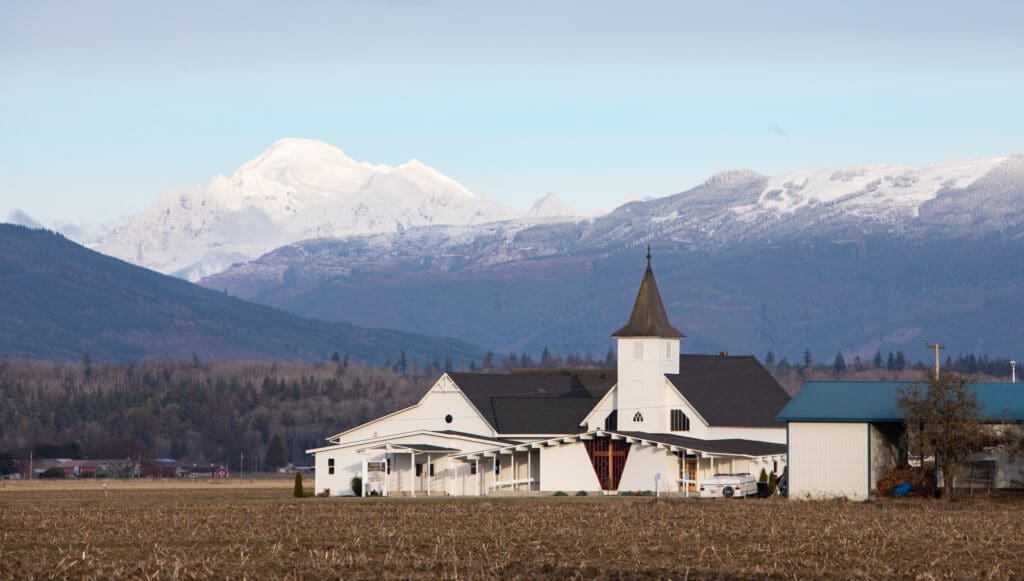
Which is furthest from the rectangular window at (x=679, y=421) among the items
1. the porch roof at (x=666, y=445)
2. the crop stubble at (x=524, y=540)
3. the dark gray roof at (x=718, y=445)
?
the crop stubble at (x=524, y=540)

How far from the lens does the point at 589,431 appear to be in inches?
3364

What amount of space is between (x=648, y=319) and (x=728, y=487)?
18.4 metres

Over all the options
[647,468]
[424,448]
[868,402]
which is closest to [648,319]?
[647,468]

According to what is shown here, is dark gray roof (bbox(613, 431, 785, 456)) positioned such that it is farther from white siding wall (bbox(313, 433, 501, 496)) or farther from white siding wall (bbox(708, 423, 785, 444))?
white siding wall (bbox(313, 433, 501, 496))

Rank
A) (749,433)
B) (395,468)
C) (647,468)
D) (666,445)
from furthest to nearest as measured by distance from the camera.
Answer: (749,433) < (395,468) < (647,468) < (666,445)

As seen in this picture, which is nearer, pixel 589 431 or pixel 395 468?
pixel 589 431

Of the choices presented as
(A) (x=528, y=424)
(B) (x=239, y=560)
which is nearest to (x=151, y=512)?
(B) (x=239, y=560)

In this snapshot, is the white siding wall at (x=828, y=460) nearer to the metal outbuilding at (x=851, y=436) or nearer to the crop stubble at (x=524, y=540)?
the metal outbuilding at (x=851, y=436)

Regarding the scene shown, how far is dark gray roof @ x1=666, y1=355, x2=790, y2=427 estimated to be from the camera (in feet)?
300

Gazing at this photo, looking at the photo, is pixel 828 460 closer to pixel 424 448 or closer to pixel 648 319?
pixel 648 319

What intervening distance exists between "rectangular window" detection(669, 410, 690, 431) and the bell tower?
0.94ft

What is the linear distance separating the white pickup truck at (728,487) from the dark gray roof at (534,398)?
17.9 meters

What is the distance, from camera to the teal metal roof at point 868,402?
222ft

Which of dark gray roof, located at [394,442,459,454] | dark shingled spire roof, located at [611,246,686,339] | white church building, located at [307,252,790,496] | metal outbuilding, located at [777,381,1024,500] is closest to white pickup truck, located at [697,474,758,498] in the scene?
white church building, located at [307,252,790,496]
